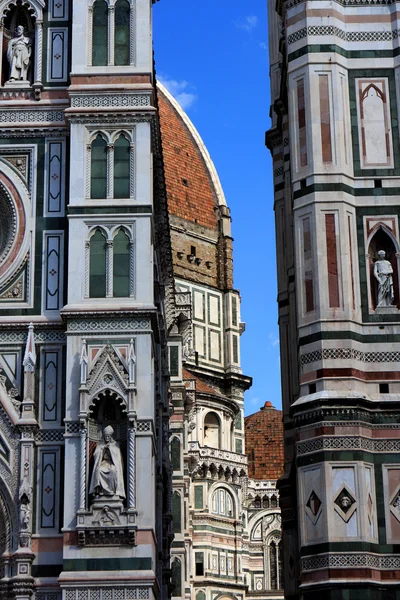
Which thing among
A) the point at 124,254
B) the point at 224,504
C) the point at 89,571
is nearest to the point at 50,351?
the point at 124,254

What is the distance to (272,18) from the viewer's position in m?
28.5

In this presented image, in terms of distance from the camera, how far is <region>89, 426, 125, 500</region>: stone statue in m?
21.4

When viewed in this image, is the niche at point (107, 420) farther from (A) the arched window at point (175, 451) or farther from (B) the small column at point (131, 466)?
(A) the arched window at point (175, 451)

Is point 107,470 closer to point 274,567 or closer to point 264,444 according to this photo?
point 274,567

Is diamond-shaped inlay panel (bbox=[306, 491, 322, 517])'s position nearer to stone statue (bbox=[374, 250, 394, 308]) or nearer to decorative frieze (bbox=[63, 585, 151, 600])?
decorative frieze (bbox=[63, 585, 151, 600])

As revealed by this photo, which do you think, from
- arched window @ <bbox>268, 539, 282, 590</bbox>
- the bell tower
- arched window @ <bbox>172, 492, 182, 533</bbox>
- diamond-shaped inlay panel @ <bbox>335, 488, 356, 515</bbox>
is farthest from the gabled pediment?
arched window @ <bbox>268, 539, 282, 590</bbox>

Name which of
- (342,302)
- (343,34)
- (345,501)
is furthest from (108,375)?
(343,34)

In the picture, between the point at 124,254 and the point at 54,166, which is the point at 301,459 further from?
the point at 54,166

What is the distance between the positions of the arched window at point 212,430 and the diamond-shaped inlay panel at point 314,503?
122ft

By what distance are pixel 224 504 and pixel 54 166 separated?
1380 inches

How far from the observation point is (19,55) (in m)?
24.6

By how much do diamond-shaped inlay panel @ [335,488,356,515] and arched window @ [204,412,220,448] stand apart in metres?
37.3

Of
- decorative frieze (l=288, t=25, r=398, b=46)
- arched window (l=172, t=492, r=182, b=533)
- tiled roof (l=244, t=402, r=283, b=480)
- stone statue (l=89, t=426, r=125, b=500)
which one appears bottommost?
stone statue (l=89, t=426, r=125, b=500)

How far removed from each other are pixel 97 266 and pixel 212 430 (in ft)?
119
